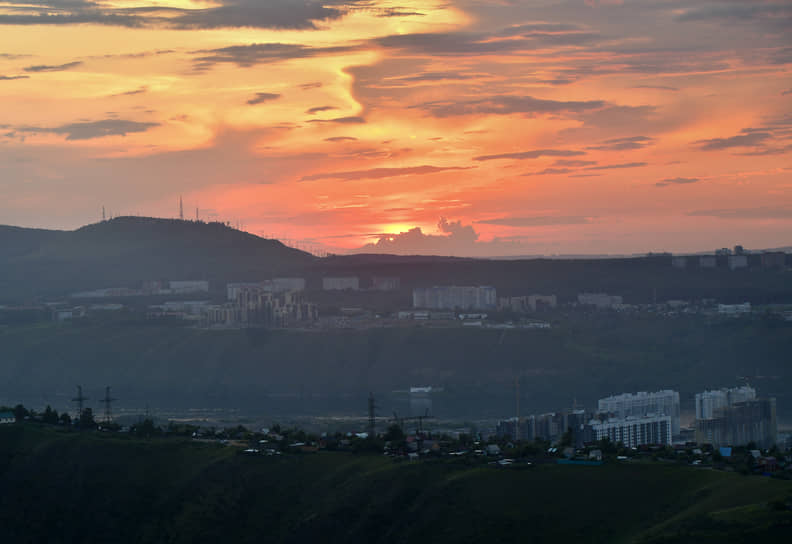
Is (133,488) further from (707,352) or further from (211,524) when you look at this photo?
(707,352)

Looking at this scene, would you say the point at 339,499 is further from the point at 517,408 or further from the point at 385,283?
the point at 385,283

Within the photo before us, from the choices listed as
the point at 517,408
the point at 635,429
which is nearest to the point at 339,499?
the point at 635,429

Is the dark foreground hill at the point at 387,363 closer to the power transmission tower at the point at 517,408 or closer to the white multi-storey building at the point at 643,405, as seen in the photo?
the power transmission tower at the point at 517,408

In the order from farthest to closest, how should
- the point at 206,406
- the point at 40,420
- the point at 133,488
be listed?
the point at 206,406 → the point at 40,420 → the point at 133,488

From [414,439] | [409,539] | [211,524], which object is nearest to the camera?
[409,539]

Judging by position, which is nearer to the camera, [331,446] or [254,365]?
[331,446]

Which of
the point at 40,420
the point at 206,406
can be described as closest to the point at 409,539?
the point at 40,420

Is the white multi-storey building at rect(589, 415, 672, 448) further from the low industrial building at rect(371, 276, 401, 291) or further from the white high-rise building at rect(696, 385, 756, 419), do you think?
the low industrial building at rect(371, 276, 401, 291)
